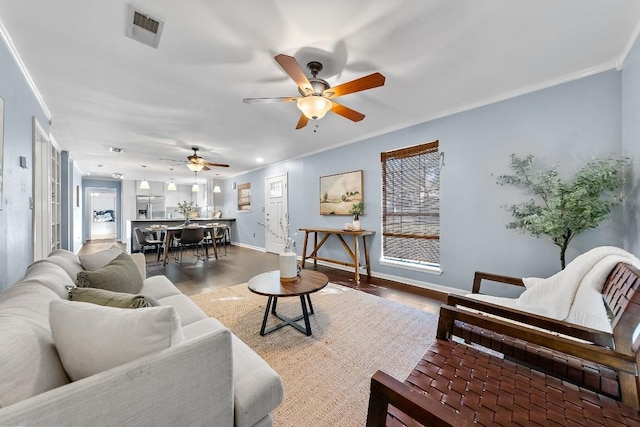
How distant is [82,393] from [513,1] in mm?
2752

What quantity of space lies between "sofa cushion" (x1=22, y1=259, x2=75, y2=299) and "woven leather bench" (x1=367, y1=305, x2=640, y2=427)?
1665mm

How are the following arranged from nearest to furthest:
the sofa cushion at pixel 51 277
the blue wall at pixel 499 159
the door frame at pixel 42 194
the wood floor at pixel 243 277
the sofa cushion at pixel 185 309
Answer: the sofa cushion at pixel 51 277, the sofa cushion at pixel 185 309, the blue wall at pixel 499 159, the door frame at pixel 42 194, the wood floor at pixel 243 277

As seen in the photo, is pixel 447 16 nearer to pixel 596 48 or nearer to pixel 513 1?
pixel 513 1

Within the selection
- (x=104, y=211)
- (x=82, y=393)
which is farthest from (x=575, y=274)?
(x=104, y=211)

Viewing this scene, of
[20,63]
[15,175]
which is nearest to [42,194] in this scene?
[15,175]

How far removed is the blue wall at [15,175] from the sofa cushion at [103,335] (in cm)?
162

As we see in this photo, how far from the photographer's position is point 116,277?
5.54ft

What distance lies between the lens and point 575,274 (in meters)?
1.50

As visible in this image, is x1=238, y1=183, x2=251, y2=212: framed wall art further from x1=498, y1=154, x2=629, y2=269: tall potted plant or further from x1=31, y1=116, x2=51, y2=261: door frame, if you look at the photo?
x1=498, y1=154, x2=629, y2=269: tall potted plant

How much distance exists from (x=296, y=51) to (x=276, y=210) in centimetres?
462

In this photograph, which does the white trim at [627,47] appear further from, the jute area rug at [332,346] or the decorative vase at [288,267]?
the decorative vase at [288,267]

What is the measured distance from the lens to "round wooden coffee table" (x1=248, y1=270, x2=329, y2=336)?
2.07 metres

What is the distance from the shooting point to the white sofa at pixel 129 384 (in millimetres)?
622

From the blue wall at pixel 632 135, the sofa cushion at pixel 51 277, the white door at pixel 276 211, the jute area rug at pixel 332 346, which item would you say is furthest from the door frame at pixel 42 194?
the blue wall at pixel 632 135
